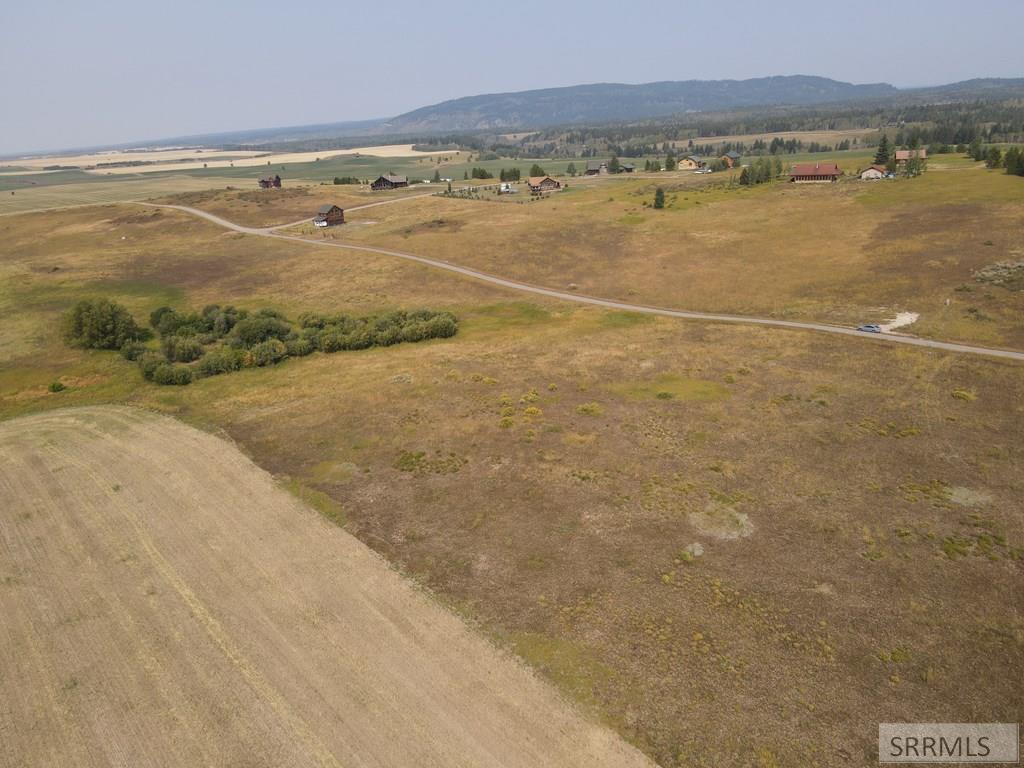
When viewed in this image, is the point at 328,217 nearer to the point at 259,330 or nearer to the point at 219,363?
the point at 259,330

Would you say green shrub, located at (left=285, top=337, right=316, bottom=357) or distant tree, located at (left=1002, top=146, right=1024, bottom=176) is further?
distant tree, located at (left=1002, top=146, right=1024, bottom=176)

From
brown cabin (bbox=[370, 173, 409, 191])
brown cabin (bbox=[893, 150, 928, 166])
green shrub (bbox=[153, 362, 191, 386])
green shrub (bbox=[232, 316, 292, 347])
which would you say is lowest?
green shrub (bbox=[153, 362, 191, 386])

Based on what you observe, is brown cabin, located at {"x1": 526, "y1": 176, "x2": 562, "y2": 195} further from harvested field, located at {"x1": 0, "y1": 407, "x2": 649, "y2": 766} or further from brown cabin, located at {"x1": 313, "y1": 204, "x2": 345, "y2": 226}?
harvested field, located at {"x1": 0, "y1": 407, "x2": 649, "y2": 766}

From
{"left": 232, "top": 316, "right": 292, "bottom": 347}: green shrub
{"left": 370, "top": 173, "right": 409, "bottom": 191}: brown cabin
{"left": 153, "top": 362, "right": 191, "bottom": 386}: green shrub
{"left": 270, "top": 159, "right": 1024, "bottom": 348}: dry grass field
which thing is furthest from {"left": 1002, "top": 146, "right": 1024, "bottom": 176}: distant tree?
{"left": 370, "top": 173, "right": 409, "bottom": 191}: brown cabin

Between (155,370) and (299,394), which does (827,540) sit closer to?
(299,394)

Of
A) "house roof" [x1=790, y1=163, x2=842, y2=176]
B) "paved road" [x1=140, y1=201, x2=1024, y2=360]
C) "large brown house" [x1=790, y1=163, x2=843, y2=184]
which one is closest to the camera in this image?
"paved road" [x1=140, y1=201, x2=1024, y2=360]

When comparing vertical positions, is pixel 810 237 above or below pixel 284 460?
above

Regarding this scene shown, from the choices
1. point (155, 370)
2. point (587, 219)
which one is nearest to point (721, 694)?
point (155, 370)
